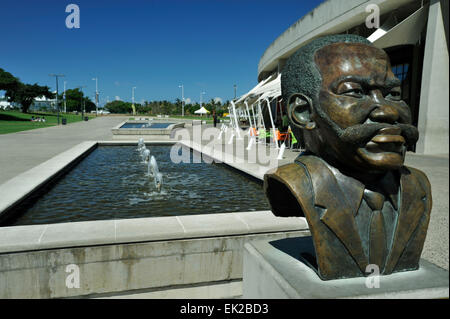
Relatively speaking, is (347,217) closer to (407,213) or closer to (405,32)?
(407,213)

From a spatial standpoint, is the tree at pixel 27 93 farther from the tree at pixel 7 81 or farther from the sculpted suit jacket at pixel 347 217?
the sculpted suit jacket at pixel 347 217

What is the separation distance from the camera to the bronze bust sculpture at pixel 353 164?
7.04 ft

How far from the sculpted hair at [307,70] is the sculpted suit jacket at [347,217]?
501 millimetres

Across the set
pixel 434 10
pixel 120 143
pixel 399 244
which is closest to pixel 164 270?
pixel 399 244

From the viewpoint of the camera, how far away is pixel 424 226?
7.99ft

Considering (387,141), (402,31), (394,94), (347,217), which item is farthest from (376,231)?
(402,31)

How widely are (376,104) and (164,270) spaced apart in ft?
8.40

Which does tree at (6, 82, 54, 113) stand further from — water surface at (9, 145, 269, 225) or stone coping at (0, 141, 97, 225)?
water surface at (9, 145, 269, 225)

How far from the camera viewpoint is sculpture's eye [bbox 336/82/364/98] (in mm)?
2170

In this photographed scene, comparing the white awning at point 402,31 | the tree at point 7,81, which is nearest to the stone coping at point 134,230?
the white awning at point 402,31

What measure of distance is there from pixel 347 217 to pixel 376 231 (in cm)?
23

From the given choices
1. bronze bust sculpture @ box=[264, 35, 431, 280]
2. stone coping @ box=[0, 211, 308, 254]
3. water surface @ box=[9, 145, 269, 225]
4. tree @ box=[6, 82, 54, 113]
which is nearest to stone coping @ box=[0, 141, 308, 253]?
stone coping @ box=[0, 211, 308, 254]

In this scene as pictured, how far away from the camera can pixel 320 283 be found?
2.36 metres

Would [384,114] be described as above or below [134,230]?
above
